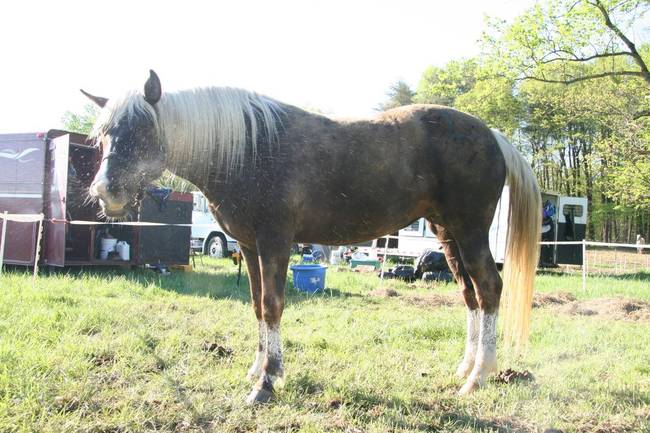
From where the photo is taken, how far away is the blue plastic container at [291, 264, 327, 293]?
8398 millimetres

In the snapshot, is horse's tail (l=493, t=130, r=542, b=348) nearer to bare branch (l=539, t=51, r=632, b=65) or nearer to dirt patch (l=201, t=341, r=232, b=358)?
dirt patch (l=201, t=341, r=232, b=358)

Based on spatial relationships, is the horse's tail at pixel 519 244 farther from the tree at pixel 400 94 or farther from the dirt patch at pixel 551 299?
the tree at pixel 400 94

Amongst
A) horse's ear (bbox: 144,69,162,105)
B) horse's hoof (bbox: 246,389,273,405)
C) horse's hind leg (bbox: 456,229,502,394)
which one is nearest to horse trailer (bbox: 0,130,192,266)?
horse's ear (bbox: 144,69,162,105)

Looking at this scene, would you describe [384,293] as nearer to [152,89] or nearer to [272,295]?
[272,295]

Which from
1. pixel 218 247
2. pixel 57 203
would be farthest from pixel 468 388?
pixel 218 247

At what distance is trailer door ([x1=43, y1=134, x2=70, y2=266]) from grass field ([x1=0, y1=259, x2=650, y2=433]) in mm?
2642

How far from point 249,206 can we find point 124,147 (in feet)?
2.81

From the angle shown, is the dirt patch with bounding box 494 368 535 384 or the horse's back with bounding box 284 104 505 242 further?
the dirt patch with bounding box 494 368 535 384

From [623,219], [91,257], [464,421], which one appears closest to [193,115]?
[464,421]

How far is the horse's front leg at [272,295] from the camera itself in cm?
331

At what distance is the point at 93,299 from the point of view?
246 inches

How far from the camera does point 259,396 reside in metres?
3.13

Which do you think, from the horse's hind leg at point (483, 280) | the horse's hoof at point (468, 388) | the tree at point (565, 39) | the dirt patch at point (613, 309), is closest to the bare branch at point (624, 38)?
the tree at point (565, 39)

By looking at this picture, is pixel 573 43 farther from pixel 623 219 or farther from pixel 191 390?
pixel 623 219
